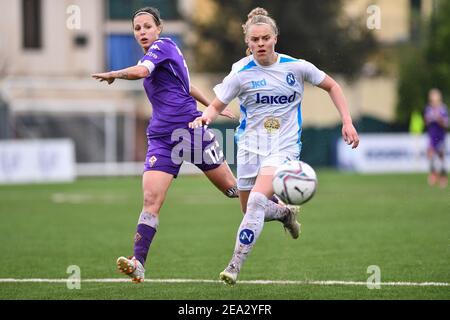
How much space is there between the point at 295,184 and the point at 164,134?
158cm

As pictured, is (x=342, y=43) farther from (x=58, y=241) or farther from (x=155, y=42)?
(x=155, y=42)

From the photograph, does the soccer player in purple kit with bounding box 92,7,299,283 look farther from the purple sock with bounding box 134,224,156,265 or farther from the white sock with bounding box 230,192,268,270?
the white sock with bounding box 230,192,268,270

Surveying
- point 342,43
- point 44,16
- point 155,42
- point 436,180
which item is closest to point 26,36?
point 44,16

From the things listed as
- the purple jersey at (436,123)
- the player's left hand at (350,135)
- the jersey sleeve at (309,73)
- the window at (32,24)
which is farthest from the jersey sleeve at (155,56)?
the window at (32,24)

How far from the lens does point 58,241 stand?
13203 mm

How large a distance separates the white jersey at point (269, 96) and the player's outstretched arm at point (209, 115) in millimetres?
55

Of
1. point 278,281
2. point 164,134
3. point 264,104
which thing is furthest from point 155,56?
point 278,281

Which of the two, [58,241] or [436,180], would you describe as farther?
[436,180]

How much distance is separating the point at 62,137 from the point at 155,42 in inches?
992

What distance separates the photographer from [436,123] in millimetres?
27047

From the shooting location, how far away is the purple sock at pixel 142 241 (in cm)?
870

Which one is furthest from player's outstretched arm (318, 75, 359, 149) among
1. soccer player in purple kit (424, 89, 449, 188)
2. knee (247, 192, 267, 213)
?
soccer player in purple kit (424, 89, 449, 188)

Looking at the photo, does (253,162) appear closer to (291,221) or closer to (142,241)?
(291,221)

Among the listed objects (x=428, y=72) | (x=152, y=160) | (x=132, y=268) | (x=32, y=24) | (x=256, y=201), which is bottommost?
(x=428, y=72)
